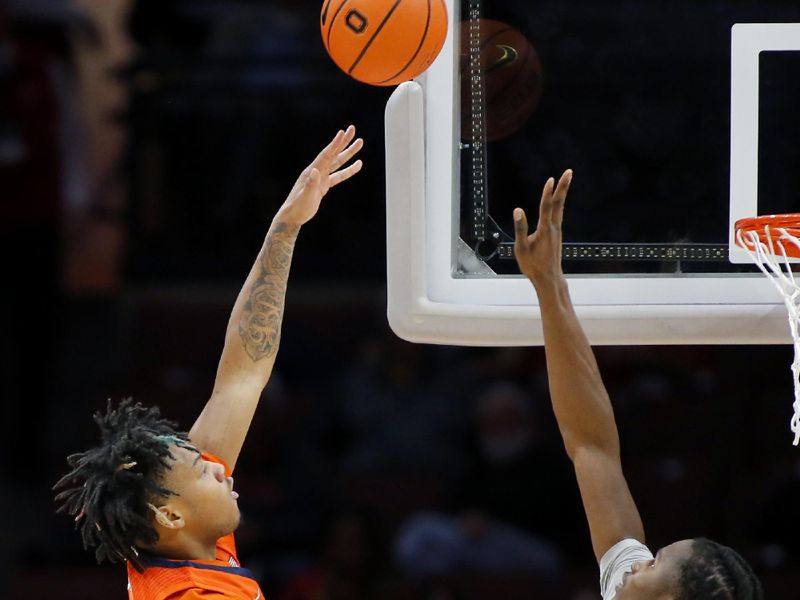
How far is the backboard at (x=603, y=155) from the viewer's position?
9.25ft

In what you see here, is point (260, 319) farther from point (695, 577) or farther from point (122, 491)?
point (695, 577)

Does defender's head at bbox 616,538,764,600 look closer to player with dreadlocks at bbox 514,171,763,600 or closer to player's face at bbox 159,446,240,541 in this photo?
player with dreadlocks at bbox 514,171,763,600

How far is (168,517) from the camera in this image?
239 centimetres

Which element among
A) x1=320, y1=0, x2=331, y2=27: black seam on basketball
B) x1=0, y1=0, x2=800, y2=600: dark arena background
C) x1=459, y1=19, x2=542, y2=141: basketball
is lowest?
x1=0, y1=0, x2=800, y2=600: dark arena background

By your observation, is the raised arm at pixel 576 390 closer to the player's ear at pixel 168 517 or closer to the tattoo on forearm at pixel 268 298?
the tattoo on forearm at pixel 268 298

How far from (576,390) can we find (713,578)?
485 mm

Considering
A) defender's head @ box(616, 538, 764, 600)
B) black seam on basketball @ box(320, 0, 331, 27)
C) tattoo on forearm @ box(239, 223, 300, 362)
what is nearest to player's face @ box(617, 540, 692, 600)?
defender's head @ box(616, 538, 764, 600)

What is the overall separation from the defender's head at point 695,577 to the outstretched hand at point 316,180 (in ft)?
3.72

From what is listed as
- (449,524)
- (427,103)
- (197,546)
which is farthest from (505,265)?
(449,524)

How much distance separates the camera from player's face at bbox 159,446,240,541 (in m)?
2.41

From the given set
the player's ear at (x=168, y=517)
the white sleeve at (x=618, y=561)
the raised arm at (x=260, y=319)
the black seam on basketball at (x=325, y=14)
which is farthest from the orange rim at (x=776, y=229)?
the player's ear at (x=168, y=517)

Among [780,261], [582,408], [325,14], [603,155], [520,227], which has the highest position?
[325,14]

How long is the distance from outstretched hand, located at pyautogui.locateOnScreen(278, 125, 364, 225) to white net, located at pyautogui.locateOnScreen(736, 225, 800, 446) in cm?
89

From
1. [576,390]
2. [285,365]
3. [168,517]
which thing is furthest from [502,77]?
[285,365]
